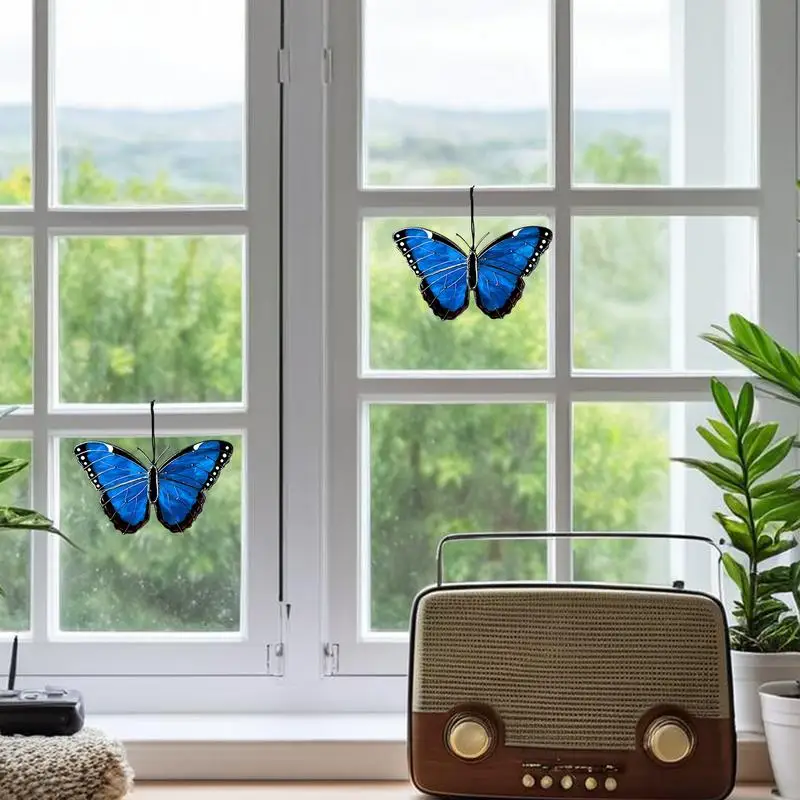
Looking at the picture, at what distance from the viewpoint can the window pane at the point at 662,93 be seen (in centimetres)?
166

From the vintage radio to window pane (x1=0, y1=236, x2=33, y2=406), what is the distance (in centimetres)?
73

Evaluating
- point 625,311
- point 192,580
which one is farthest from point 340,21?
point 192,580

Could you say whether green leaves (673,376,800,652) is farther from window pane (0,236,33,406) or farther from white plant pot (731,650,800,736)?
window pane (0,236,33,406)

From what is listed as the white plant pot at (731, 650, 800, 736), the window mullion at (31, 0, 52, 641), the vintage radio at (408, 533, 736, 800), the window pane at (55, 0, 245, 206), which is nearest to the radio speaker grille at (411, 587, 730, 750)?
the vintage radio at (408, 533, 736, 800)

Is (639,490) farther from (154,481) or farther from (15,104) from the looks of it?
(15,104)

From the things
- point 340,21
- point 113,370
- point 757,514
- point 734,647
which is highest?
point 340,21

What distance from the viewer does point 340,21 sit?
1.62m

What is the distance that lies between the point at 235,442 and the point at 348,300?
0.26 meters

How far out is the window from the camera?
1608 mm

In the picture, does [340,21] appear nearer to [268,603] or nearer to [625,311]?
[625,311]

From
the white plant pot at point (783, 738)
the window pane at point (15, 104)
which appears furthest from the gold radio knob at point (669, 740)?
the window pane at point (15, 104)

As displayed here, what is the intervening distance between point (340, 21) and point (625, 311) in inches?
22.9

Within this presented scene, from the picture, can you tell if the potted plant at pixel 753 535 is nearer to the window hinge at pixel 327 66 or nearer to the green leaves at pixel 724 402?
the green leaves at pixel 724 402

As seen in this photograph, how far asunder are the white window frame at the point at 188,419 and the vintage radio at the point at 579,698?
0.37 metres
